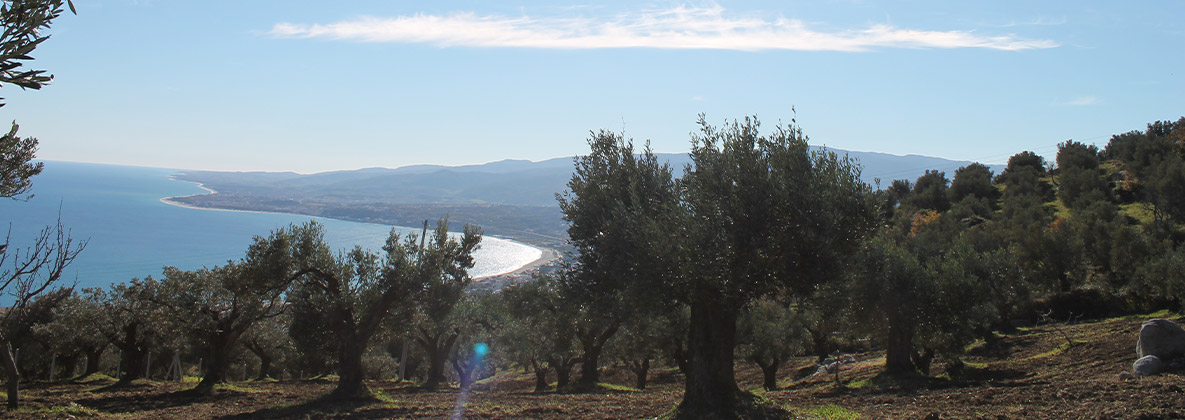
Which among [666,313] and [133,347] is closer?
[666,313]

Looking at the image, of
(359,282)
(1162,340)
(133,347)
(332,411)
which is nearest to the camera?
(1162,340)

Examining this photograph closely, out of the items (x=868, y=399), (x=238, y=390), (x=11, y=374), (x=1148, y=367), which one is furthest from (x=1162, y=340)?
(x=238, y=390)

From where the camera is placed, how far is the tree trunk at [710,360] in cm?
1625

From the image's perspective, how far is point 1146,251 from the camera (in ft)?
160

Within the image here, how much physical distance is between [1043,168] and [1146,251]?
2749 inches

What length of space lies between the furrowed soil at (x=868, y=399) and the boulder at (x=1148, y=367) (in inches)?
29.8

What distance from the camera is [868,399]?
62.9ft

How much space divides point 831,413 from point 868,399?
12.1 feet

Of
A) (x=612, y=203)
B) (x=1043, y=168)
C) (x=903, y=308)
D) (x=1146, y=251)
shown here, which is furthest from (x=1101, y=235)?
(x=1043, y=168)

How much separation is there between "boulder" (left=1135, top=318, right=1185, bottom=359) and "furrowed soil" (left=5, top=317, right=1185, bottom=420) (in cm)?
140

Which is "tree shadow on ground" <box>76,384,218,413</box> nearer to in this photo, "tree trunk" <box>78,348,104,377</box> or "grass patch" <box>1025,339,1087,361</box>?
"tree trunk" <box>78,348,104,377</box>

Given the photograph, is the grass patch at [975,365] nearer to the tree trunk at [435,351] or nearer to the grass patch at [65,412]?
the tree trunk at [435,351]

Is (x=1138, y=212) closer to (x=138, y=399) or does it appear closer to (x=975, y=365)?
(x=975, y=365)

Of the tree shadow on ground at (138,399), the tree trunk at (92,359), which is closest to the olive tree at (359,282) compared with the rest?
the tree shadow on ground at (138,399)
